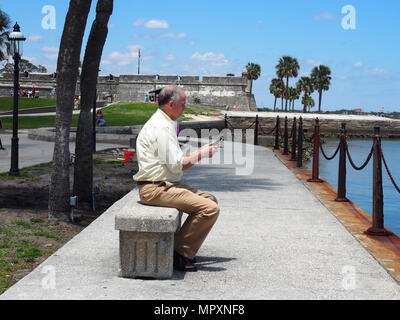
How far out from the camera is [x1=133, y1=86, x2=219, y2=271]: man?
477 centimetres

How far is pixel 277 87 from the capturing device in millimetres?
92938

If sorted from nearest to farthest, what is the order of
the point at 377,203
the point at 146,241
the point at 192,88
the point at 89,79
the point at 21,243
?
the point at 146,241, the point at 21,243, the point at 377,203, the point at 89,79, the point at 192,88

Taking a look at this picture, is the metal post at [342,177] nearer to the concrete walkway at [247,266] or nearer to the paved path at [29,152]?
the concrete walkway at [247,266]

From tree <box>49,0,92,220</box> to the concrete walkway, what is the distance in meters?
0.79

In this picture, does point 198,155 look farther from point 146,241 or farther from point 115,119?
point 115,119

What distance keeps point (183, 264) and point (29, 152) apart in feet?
43.9

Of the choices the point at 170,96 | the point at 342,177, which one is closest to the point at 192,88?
the point at 342,177

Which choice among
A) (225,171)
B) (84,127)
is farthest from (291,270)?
(225,171)

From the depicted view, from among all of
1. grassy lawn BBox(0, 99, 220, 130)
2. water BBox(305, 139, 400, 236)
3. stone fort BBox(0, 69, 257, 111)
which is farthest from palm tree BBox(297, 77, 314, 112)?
water BBox(305, 139, 400, 236)

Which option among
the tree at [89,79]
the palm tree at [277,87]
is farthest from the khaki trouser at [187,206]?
the palm tree at [277,87]

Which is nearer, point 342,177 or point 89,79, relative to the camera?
point 89,79

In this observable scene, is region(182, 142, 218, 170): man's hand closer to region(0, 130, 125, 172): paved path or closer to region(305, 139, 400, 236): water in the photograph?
region(305, 139, 400, 236): water

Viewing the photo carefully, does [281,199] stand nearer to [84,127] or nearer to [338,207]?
[338,207]
